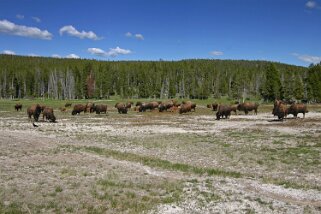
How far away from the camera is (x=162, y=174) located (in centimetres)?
1677

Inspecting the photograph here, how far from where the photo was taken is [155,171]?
17.4m

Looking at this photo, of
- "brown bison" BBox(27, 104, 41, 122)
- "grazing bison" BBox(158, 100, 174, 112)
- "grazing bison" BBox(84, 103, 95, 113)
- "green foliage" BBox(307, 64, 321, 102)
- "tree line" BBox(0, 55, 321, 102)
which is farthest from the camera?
"tree line" BBox(0, 55, 321, 102)

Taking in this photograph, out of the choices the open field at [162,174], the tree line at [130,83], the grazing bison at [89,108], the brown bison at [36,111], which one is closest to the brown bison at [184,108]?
the grazing bison at [89,108]

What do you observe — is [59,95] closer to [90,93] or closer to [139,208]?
[90,93]

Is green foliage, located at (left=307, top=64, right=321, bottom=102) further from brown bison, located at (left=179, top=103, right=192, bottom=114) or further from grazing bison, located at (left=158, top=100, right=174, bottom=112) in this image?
brown bison, located at (left=179, top=103, right=192, bottom=114)

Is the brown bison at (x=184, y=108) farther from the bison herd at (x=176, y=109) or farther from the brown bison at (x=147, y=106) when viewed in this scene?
the brown bison at (x=147, y=106)

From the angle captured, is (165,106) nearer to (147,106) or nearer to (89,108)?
(147,106)

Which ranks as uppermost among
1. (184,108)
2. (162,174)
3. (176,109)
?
(184,108)

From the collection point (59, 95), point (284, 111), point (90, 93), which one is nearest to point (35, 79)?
point (59, 95)

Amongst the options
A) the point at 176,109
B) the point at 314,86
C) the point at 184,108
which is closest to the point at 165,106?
the point at 176,109

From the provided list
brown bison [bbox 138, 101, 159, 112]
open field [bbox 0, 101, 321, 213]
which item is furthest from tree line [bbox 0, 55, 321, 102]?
open field [bbox 0, 101, 321, 213]

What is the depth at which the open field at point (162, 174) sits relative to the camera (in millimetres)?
12102

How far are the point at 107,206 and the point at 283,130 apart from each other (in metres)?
23.9

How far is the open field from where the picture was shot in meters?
12.1
